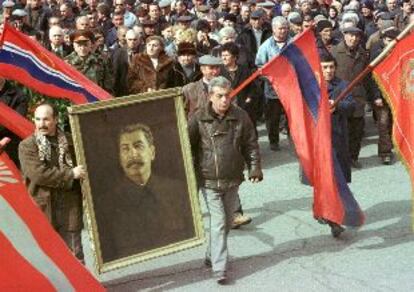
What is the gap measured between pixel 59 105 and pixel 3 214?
2096 millimetres

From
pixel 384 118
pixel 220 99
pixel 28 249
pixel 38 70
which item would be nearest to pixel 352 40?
pixel 384 118

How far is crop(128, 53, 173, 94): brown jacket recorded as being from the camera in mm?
9664

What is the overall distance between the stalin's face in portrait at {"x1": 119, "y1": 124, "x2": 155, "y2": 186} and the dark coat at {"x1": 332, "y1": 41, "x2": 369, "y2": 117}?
458 cm

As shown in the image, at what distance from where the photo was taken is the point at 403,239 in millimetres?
7852

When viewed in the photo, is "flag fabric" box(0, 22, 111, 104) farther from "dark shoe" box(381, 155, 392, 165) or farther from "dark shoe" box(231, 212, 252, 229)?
"dark shoe" box(381, 155, 392, 165)

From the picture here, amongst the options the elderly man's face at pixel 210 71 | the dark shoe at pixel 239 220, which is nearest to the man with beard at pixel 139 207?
the dark shoe at pixel 239 220

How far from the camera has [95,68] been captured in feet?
30.9

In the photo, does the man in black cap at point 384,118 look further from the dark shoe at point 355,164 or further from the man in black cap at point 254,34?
the man in black cap at point 254,34

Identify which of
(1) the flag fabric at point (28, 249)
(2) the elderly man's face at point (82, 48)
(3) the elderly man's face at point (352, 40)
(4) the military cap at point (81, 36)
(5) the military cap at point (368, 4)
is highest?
(5) the military cap at point (368, 4)

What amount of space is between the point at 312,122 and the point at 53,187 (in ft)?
8.15

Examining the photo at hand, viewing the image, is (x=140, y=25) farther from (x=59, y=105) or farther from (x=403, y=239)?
(x=403, y=239)

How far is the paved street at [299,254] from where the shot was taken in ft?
22.5

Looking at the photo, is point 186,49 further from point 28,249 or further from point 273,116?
point 28,249

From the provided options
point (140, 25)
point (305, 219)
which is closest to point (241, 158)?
point (305, 219)
